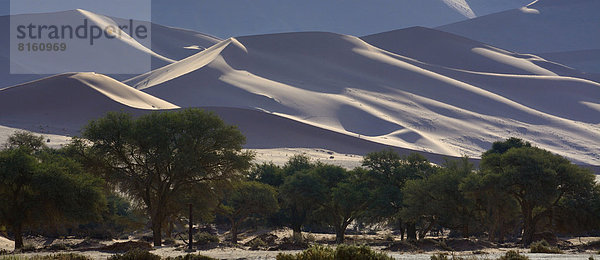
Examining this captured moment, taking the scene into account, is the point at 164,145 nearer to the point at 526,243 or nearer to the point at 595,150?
the point at 526,243

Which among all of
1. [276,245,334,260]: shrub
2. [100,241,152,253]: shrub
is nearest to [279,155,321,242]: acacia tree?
[100,241,152,253]: shrub

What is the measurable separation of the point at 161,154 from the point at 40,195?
6.12 meters

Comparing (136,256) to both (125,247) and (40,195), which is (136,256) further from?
(40,195)

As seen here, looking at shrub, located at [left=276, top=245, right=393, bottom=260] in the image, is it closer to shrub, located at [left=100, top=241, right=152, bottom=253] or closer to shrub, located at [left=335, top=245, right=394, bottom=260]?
shrub, located at [left=335, top=245, right=394, bottom=260]

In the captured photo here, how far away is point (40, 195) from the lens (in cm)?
3566

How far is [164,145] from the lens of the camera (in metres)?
38.5

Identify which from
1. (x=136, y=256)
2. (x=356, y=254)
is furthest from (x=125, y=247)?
(x=356, y=254)

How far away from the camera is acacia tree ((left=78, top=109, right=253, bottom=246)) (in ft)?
126

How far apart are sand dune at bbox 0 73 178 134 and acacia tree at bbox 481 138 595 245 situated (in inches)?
3439

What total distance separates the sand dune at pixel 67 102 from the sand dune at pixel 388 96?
1375 cm

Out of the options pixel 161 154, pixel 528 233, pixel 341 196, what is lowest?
pixel 528 233

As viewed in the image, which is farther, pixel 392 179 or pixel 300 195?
pixel 300 195

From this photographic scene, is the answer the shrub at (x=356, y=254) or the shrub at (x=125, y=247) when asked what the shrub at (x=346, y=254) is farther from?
the shrub at (x=125, y=247)

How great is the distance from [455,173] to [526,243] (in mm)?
7823
